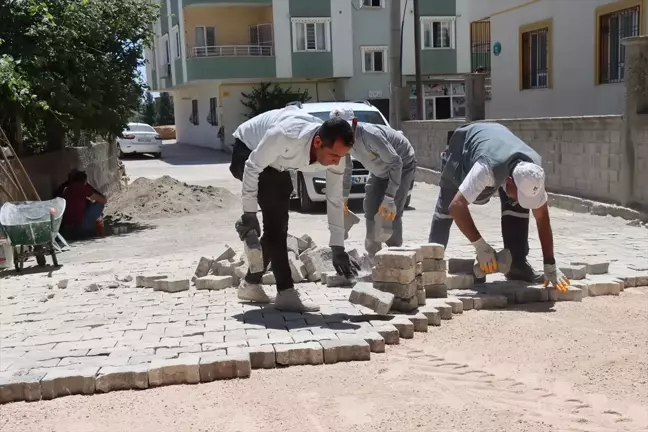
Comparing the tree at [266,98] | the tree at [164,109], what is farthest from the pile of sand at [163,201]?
the tree at [164,109]

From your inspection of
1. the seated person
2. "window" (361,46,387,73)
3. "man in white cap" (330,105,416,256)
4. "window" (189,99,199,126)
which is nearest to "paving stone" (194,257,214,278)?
"man in white cap" (330,105,416,256)

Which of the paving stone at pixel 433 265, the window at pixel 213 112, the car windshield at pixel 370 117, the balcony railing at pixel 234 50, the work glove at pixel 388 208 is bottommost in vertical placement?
the paving stone at pixel 433 265

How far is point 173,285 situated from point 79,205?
533 centimetres

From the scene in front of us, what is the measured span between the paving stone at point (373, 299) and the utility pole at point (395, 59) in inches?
591

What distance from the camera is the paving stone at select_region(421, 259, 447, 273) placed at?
20.4 ft

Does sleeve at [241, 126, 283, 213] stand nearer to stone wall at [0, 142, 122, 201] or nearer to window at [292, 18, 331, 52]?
stone wall at [0, 142, 122, 201]

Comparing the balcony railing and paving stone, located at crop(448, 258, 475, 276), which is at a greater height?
the balcony railing

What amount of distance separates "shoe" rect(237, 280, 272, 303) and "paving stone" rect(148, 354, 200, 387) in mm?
1656

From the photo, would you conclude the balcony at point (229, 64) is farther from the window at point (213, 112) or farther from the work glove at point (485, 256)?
the work glove at point (485, 256)

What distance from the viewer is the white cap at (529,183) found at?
227 inches

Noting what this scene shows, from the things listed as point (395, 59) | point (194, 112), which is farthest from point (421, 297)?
point (194, 112)

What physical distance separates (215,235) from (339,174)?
609 cm

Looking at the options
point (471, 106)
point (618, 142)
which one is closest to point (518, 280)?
point (618, 142)

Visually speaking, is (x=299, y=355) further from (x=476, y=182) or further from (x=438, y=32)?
(x=438, y=32)
